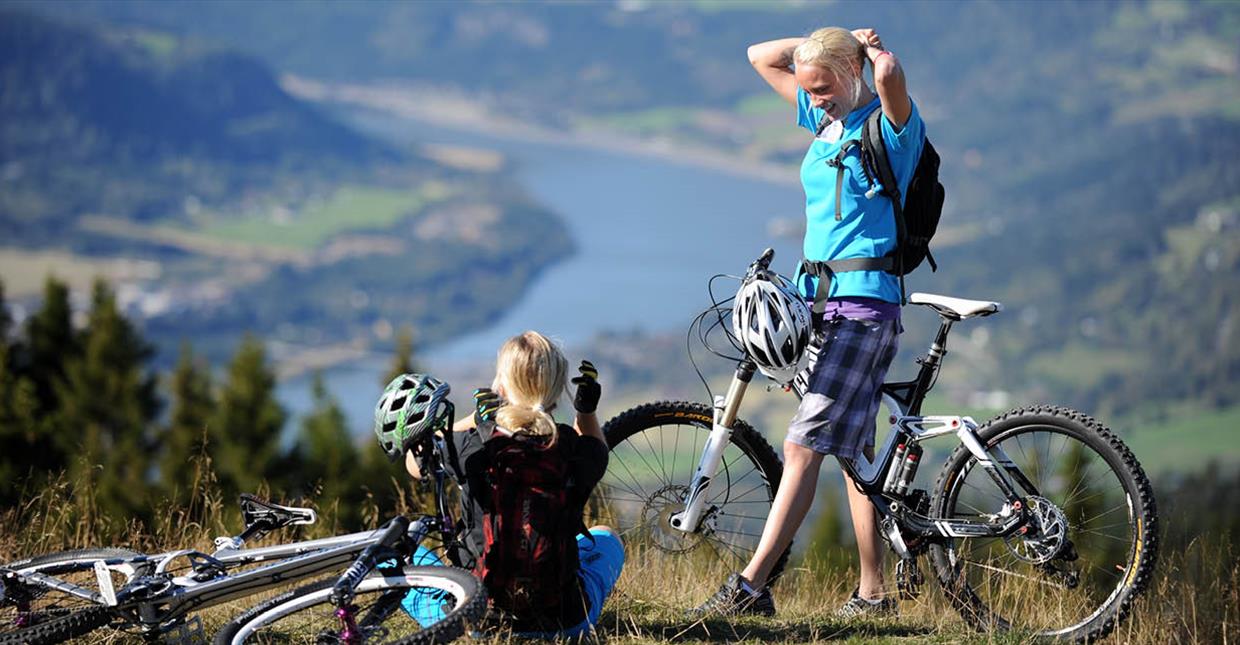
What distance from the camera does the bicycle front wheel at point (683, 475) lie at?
4859 mm

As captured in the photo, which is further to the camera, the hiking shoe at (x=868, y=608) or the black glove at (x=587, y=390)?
the hiking shoe at (x=868, y=608)

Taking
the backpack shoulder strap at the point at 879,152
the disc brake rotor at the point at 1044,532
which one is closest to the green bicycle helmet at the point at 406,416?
the backpack shoulder strap at the point at 879,152

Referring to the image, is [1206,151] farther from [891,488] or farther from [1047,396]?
[891,488]

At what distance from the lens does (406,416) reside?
3922 mm

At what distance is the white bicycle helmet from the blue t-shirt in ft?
0.63

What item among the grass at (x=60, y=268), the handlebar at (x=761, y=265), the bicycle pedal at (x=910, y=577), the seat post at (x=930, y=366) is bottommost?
the bicycle pedal at (x=910, y=577)

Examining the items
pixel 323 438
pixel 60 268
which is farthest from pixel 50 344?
pixel 60 268

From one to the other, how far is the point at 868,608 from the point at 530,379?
167cm

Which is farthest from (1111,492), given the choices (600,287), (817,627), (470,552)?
(600,287)

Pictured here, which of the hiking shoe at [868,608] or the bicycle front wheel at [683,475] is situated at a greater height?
the bicycle front wheel at [683,475]

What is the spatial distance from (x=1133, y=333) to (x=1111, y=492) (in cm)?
15303

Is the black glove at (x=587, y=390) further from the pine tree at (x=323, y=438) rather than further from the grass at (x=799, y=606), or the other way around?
the pine tree at (x=323, y=438)

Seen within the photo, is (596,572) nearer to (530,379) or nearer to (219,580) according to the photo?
(530,379)

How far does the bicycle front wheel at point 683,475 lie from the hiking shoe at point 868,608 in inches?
10.9
